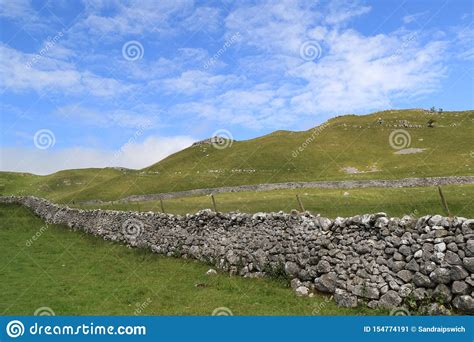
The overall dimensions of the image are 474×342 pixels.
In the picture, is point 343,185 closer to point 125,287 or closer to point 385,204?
point 385,204

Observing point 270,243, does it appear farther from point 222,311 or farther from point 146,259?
point 146,259

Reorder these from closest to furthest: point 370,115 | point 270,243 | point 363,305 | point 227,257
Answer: point 363,305 < point 270,243 < point 227,257 < point 370,115

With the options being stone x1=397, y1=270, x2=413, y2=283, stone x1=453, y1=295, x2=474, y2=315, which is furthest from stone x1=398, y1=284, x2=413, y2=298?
stone x1=453, y1=295, x2=474, y2=315

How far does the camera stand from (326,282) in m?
15.6

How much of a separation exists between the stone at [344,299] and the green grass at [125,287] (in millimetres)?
286

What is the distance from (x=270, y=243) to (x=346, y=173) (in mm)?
57988

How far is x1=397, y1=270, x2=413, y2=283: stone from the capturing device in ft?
44.4

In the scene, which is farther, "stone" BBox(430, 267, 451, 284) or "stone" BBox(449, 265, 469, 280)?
"stone" BBox(430, 267, 451, 284)

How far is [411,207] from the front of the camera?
105 feet

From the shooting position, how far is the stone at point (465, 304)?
11.9 metres

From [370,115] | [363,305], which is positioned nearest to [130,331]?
[363,305]

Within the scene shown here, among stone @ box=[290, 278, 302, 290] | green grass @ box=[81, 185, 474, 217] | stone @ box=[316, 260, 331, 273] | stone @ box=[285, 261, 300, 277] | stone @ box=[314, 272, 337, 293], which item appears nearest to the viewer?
stone @ box=[314, 272, 337, 293]

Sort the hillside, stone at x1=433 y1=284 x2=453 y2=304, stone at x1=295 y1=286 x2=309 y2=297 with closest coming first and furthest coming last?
stone at x1=433 y1=284 x2=453 y2=304, stone at x1=295 y1=286 x2=309 y2=297, the hillside

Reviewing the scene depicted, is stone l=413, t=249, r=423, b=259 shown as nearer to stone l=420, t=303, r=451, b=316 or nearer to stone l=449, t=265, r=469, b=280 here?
stone l=449, t=265, r=469, b=280
